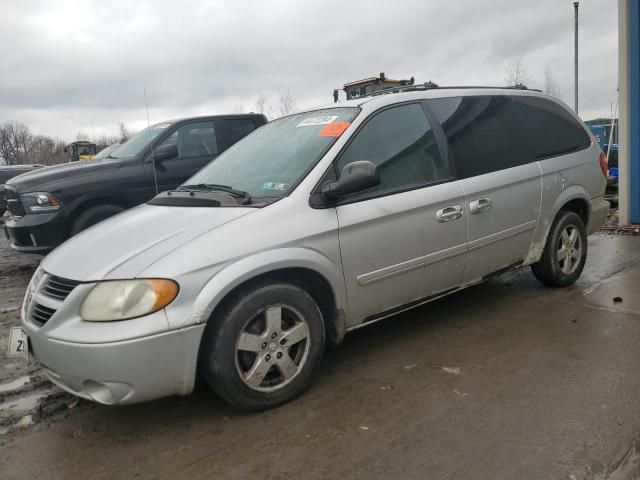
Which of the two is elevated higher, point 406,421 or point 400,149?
point 400,149

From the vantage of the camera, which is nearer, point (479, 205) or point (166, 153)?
point (479, 205)

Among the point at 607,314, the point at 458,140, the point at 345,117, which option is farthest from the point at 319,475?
the point at 607,314

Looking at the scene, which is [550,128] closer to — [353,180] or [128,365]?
[353,180]

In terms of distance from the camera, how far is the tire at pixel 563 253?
462 centimetres

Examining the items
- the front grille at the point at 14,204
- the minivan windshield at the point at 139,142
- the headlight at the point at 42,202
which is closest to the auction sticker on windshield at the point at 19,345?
the headlight at the point at 42,202

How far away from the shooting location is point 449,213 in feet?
12.0

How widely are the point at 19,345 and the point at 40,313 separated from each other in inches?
9.6

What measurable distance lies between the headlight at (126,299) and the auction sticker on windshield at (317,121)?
161 centimetres

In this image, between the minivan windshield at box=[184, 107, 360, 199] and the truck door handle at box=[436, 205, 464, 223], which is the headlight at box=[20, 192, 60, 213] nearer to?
the minivan windshield at box=[184, 107, 360, 199]

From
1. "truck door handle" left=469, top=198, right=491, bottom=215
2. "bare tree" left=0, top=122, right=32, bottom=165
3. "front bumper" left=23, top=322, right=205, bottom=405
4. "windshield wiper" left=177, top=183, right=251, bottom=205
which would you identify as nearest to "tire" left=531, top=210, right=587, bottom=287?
"truck door handle" left=469, top=198, right=491, bottom=215

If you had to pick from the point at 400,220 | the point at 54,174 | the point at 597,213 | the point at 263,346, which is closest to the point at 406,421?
the point at 263,346

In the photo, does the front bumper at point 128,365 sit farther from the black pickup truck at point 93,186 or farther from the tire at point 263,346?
the black pickup truck at point 93,186

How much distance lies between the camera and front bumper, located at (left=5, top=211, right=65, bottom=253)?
5.98m

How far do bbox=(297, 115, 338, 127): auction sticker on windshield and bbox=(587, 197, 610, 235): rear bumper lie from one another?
2688mm
